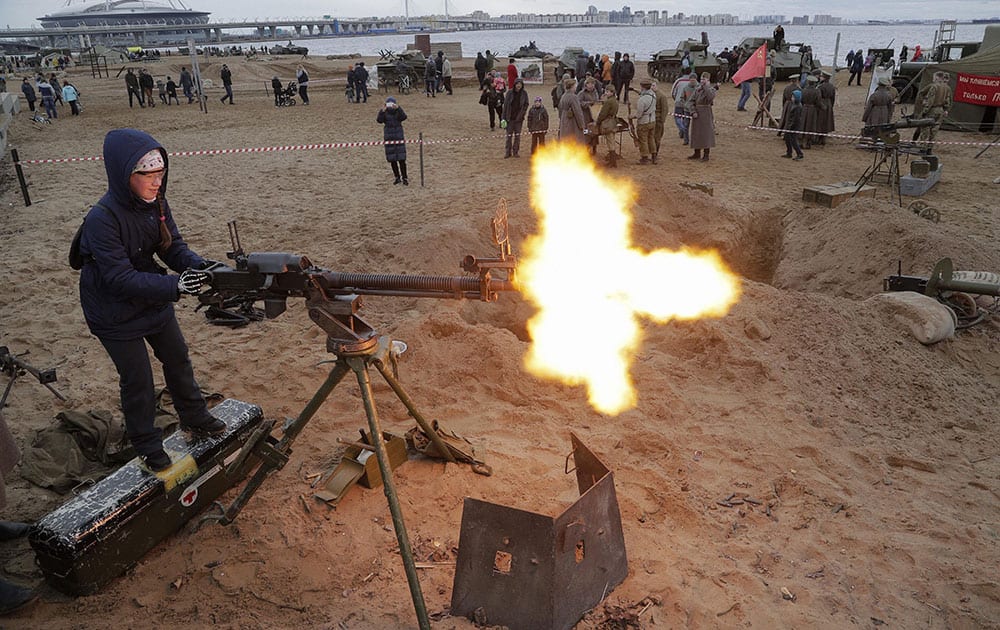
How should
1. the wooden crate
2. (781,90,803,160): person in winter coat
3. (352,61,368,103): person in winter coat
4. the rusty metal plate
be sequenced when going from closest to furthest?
the rusty metal plate, the wooden crate, (781,90,803,160): person in winter coat, (352,61,368,103): person in winter coat

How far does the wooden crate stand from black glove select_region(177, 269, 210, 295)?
10.7 meters

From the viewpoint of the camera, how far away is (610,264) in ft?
29.1

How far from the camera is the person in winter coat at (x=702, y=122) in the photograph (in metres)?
14.7

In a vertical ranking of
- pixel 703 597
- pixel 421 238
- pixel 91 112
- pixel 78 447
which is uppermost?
pixel 91 112

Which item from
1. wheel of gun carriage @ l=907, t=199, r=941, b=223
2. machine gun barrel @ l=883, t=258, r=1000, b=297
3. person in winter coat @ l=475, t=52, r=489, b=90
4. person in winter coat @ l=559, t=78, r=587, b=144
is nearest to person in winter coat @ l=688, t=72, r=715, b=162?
person in winter coat @ l=559, t=78, r=587, b=144

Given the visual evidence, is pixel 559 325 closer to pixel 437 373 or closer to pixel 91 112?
pixel 437 373

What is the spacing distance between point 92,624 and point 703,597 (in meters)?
3.43

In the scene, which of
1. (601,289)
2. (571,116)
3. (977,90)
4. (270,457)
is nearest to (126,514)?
(270,457)

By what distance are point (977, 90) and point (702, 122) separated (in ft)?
29.9

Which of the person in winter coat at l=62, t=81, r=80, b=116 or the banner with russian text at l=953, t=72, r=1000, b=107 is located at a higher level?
the person in winter coat at l=62, t=81, r=80, b=116

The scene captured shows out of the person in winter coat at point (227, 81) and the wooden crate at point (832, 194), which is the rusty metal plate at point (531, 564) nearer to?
the wooden crate at point (832, 194)

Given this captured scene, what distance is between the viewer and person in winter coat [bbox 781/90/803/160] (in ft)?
50.4

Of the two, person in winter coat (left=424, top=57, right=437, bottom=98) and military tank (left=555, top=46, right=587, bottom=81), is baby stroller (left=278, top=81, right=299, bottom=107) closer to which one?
person in winter coat (left=424, top=57, right=437, bottom=98)

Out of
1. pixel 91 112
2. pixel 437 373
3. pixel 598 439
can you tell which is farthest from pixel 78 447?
pixel 91 112
